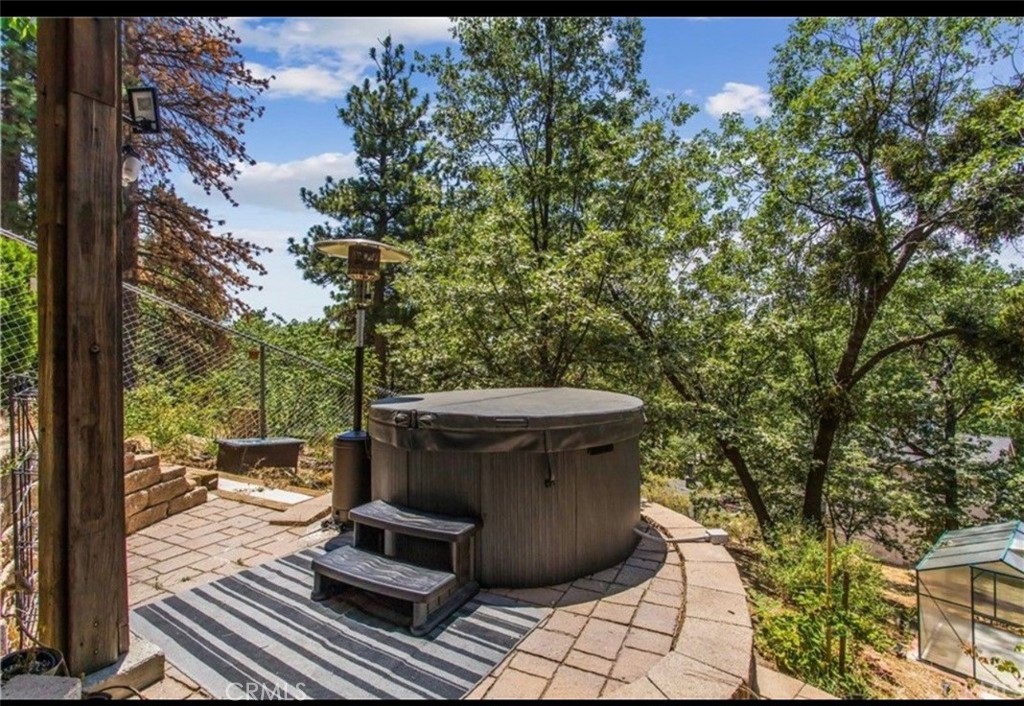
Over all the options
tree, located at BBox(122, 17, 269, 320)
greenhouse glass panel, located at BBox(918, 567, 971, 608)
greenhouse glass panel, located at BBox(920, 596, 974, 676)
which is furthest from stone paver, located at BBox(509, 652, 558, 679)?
tree, located at BBox(122, 17, 269, 320)

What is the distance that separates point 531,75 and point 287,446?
22.5ft

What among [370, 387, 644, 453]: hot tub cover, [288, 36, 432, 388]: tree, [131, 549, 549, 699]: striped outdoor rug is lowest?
[131, 549, 549, 699]: striped outdoor rug

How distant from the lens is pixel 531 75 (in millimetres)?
8078

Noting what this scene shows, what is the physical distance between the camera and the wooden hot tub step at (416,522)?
2363 mm

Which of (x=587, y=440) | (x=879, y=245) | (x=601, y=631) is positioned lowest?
(x=601, y=631)

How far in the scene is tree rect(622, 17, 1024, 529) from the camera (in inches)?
234

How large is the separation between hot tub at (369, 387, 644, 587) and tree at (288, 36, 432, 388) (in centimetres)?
903

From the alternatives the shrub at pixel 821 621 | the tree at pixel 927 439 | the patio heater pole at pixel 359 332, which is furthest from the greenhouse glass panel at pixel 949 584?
the patio heater pole at pixel 359 332

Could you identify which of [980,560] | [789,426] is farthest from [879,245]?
[980,560]

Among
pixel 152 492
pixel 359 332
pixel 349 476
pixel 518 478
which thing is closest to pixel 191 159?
pixel 152 492

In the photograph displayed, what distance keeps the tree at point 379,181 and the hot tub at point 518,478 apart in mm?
9033

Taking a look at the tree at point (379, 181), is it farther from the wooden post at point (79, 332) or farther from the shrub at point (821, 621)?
the wooden post at point (79, 332)

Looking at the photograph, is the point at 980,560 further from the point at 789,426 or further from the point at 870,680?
the point at 789,426

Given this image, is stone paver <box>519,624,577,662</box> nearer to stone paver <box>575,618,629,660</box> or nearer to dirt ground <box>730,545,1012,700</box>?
stone paver <box>575,618,629,660</box>
